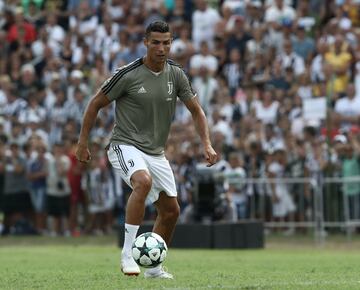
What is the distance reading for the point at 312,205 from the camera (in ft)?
72.3

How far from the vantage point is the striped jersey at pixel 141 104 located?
11.4 metres

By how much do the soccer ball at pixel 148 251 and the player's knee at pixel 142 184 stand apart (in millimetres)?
461

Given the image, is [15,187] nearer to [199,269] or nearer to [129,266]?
[199,269]

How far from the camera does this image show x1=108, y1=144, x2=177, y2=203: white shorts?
1125 centimetres

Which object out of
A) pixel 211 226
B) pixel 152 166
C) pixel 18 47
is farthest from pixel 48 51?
pixel 152 166

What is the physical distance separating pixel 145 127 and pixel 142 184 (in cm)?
72

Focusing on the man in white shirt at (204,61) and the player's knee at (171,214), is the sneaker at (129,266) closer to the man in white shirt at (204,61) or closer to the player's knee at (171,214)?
the player's knee at (171,214)

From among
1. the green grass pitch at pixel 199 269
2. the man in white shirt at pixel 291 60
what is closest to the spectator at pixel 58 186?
the green grass pitch at pixel 199 269

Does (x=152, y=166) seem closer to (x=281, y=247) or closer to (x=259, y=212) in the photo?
(x=281, y=247)

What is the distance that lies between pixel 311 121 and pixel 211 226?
175 inches

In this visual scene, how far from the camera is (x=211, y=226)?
20.0 m

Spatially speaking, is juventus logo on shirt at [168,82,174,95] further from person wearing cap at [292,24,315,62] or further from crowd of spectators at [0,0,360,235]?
person wearing cap at [292,24,315,62]

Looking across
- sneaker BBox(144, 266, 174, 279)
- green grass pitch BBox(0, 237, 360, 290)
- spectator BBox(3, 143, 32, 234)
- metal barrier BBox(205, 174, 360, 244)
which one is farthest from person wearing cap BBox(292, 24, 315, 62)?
sneaker BBox(144, 266, 174, 279)

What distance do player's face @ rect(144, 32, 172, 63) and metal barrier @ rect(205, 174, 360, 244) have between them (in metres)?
10.9
